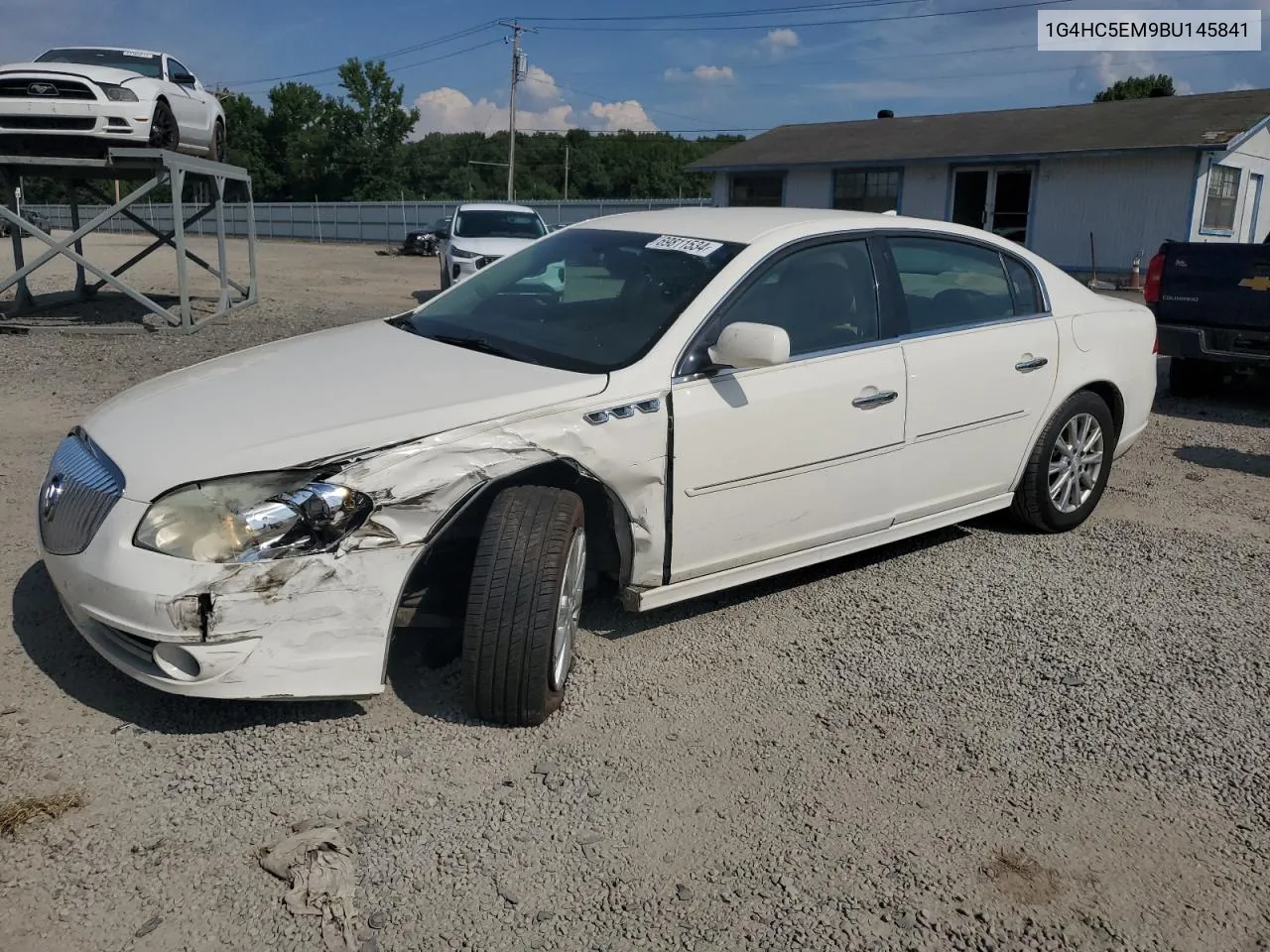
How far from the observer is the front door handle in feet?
13.8

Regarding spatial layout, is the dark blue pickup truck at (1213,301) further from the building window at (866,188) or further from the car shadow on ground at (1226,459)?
the building window at (866,188)

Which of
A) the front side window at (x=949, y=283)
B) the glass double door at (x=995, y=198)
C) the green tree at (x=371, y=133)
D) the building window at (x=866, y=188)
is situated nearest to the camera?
the front side window at (x=949, y=283)

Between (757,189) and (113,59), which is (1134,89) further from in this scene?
(113,59)

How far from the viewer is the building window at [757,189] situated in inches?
1184

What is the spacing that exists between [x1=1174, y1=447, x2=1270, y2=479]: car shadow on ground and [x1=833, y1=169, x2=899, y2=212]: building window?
21.0m

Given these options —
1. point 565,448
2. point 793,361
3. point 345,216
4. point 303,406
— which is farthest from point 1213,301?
point 345,216

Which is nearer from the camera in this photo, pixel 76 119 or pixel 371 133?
pixel 76 119

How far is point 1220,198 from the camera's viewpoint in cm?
2358

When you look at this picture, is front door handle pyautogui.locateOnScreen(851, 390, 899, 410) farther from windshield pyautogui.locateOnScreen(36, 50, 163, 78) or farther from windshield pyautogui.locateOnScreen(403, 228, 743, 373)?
windshield pyautogui.locateOnScreen(36, 50, 163, 78)

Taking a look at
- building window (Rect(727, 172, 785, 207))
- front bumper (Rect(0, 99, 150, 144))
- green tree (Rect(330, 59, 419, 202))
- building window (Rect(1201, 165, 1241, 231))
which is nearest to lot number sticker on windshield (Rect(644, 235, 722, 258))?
front bumper (Rect(0, 99, 150, 144))

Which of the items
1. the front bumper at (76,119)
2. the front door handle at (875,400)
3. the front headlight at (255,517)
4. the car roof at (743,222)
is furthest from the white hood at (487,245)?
the front headlight at (255,517)

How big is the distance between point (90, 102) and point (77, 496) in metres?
Result: 10.1

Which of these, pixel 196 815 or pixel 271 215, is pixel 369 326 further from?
pixel 271 215

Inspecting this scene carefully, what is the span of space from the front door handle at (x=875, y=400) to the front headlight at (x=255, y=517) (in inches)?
80.7
